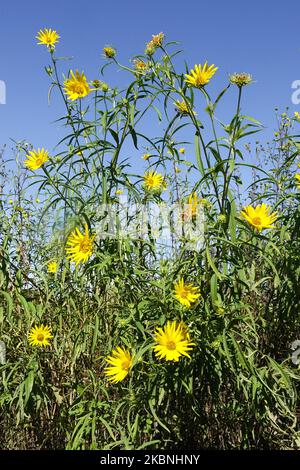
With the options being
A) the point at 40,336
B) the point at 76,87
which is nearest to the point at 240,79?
the point at 76,87

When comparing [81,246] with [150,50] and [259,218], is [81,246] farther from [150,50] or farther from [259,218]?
[150,50]

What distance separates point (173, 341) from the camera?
4.70 feet

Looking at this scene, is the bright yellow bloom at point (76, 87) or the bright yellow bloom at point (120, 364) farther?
the bright yellow bloom at point (76, 87)

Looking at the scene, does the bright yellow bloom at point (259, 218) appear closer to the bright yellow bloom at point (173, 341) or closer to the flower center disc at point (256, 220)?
the flower center disc at point (256, 220)

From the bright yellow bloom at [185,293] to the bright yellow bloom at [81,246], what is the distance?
282 millimetres

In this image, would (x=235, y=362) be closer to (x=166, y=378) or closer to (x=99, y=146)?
(x=166, y=378)

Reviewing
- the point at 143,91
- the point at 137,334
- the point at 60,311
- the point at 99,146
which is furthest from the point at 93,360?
the point at 143,91

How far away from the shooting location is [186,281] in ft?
5.25

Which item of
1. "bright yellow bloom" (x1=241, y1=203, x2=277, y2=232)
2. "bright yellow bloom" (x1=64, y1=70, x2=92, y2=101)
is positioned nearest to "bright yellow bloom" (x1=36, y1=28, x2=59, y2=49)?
"bright yellow bloom" (x1=64, y1=70, x2=92, y2=101)

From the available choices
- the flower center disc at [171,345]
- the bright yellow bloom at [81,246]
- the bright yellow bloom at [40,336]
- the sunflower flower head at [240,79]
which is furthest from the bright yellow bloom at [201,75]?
the bright yellow bloom at [40,336]

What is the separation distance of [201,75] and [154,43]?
8.9 inches

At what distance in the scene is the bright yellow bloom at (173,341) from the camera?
141 centimetres
